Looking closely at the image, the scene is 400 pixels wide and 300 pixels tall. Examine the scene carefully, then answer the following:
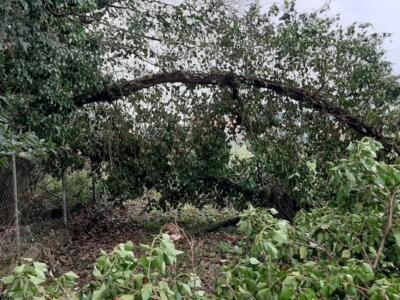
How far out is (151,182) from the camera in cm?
930

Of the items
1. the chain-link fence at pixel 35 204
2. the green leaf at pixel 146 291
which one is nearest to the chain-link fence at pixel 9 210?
the chain-link fence at pixel 35 204

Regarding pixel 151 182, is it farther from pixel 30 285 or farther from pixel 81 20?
pixel 30 285

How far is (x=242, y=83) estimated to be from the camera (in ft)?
27.9

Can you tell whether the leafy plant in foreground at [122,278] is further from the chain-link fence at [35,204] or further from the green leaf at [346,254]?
the chain-link fence at [35,204]

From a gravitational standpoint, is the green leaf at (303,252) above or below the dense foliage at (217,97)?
below

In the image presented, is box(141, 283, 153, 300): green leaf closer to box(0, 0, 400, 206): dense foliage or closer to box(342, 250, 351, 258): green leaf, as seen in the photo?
box(342, 250, 351, 258): green leaf

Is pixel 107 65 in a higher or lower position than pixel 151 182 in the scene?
higher

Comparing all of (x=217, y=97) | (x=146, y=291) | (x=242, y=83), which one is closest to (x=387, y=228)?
(x=146, y=291)

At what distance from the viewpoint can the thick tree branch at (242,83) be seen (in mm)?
8375

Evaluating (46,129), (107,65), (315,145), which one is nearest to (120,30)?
(107,65)

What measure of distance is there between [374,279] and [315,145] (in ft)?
22.2

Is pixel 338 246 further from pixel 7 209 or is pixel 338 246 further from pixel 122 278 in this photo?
pixel 7 209

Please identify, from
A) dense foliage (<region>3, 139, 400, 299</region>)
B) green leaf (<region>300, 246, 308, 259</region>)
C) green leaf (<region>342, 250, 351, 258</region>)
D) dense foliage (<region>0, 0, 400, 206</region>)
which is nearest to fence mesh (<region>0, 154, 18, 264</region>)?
dense foliage (<region>0, 0, 400, 206</region>)

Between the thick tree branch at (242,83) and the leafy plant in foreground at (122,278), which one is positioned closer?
the leafy plant in foreground at (122,278)
